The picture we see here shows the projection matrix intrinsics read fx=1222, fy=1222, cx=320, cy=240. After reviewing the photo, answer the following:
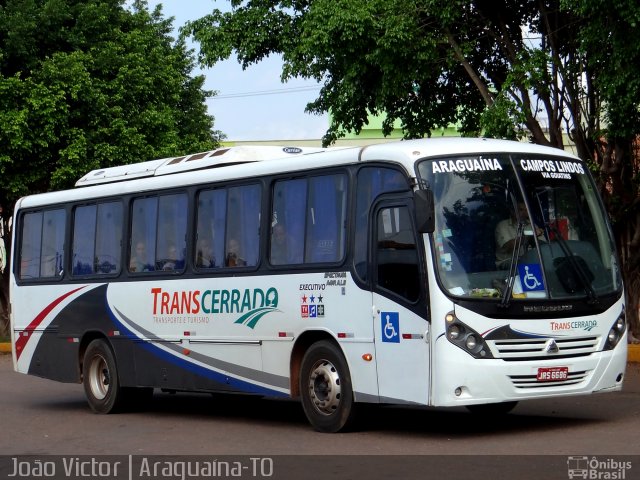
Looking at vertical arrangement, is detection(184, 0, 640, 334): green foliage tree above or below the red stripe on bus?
above

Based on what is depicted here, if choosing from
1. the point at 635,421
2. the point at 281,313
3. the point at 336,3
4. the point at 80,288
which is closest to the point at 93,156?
the point at 336,3

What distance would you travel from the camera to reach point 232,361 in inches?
508

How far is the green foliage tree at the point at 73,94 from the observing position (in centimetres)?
2622

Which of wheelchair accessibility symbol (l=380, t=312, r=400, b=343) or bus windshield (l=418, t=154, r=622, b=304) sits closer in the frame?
bus windshield (l=418, t=154, r=622, b=304)

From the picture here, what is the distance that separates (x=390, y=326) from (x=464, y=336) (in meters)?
0.78

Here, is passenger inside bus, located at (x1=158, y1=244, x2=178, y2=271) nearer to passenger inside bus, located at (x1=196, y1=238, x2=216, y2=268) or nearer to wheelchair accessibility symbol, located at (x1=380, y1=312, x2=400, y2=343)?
passenger inside bus, located at (x1=196, y1=238, x2=216, y2=268)

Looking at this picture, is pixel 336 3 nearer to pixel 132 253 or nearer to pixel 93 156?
pixel 132 253

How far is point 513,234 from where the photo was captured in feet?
35.2

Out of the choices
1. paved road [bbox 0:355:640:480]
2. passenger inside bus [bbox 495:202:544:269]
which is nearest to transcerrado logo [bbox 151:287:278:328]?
paved road [bbox 0:355:640:480]

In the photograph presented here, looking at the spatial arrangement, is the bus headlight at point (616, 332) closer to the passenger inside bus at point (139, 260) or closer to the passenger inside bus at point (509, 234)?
the passenger inside bus at point (509, 234)

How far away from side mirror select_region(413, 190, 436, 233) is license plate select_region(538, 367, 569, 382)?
5.13 feet

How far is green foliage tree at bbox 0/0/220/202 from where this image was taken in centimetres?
2622

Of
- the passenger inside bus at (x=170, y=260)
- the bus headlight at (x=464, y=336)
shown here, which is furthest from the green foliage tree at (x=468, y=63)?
the bus headlight at (x=464, y=336)

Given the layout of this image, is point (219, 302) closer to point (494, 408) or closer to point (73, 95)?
point (494, 408)
